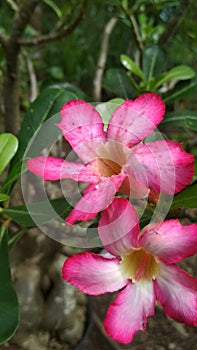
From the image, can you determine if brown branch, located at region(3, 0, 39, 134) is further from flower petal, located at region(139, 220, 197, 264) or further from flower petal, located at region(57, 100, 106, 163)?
flower petal, located at region(139, 220, 197, 264)

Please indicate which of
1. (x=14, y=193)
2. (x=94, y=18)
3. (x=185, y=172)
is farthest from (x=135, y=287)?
(x=94, y=18)

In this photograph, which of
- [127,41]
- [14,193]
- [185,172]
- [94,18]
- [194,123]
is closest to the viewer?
[185,172]

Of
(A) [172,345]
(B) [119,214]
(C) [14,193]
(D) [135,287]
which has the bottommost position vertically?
(A) [172,345]

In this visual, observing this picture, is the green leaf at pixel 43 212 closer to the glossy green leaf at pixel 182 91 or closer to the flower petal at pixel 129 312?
the flower petal at pixel 129 312

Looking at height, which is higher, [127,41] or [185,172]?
[185,172]

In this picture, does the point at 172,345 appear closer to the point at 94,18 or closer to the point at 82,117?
the point at 82,117

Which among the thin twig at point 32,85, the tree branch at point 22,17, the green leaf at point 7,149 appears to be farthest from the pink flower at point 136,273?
the thin twig at point 32,85

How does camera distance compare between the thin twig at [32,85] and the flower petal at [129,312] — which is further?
the thin twig at [32,85]

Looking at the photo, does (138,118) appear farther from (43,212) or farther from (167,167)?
(43,212)
